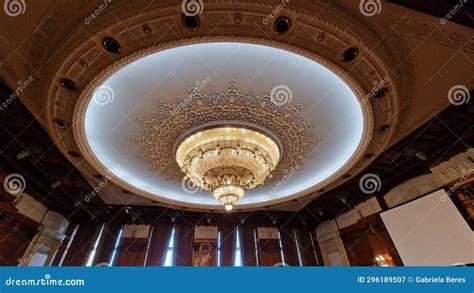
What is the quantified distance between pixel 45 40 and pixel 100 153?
1.96 metres

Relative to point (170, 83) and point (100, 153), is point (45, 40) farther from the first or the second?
point (100, 153)

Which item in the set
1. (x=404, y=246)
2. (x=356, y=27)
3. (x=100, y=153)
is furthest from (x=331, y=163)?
(x=100, y=153)

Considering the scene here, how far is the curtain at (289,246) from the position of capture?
6441 mm

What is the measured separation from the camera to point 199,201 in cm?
548

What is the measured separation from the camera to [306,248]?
6.76 meters

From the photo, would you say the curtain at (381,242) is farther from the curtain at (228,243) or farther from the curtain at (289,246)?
the curtain at (228,243)

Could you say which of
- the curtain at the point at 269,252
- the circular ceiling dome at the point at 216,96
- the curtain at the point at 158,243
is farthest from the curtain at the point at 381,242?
the curtain at the point at 158,243

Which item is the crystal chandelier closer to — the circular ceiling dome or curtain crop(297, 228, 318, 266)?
the circular ceiling dome

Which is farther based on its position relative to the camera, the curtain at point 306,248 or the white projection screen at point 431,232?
the curtain at point 306,248

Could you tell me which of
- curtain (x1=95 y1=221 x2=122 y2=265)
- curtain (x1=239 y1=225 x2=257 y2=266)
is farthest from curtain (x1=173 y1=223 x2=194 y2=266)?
curtain (x1=95 y1=221 x2=122 y2=265)

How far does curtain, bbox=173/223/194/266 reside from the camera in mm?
6105

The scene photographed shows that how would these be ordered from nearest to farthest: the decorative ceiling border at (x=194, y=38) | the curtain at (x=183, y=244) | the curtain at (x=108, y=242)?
the decorative ceiling border at (x=194, y=38), the curtain at (x=108, y=242), the curtain at (x=183, y=244)

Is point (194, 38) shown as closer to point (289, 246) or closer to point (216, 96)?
point (216, 96)

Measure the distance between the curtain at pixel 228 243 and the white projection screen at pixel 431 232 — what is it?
13.0ft
